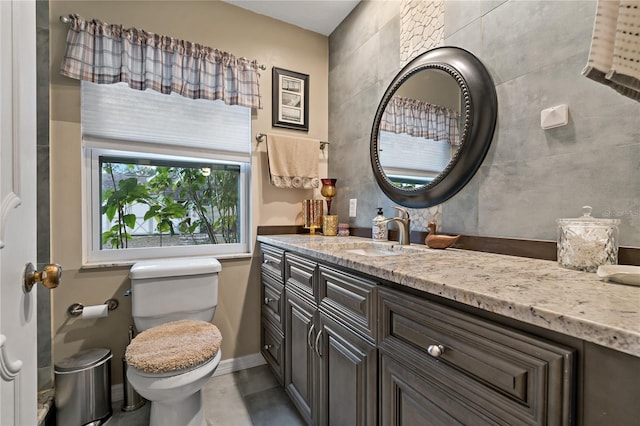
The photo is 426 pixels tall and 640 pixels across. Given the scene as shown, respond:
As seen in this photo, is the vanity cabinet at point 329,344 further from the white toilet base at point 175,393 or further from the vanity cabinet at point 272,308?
the white toilet base at point 175,393

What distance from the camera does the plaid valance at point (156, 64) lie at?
1.62 metres

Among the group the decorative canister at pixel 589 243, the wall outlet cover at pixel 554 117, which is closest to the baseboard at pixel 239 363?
the decorative canister at pixel 589 243

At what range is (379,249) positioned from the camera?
5.65 ft

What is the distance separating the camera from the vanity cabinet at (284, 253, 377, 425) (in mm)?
1014

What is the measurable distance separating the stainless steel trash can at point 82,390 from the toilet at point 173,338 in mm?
274

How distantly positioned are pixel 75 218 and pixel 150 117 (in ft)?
2.50

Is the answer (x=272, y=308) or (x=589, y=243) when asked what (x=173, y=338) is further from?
(x=589, y=243)

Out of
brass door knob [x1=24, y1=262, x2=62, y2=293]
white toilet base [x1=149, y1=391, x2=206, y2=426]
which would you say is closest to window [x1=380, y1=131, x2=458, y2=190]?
brass door knob [x1=24, y1=262, x2=62, y2=293]

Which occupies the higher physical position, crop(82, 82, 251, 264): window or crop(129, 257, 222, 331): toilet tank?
crop(82, 82, 251, 264): window

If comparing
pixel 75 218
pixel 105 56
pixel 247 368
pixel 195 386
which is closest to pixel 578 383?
pixel 195 386

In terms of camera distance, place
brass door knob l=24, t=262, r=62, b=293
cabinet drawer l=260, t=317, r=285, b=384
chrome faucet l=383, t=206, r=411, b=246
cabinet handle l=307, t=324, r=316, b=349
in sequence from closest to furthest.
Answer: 1. brass door knob l=24, t=262, r=62, b=293
2. cabinet handle l=307, t=324, r=316, b=349
3. chrome faucet l=383, t=206, r=411, b=246
4. cabinet drawer l=260, t=317, r=285, b=384

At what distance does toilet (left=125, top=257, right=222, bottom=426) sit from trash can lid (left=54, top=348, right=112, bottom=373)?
22 centimetres

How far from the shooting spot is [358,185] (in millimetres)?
2115

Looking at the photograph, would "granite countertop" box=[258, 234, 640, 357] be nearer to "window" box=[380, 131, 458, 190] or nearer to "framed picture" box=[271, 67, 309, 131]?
"window" box=[380, 131, 458, 190]
